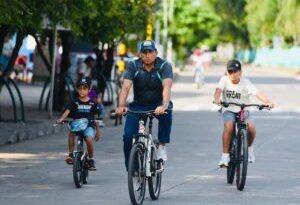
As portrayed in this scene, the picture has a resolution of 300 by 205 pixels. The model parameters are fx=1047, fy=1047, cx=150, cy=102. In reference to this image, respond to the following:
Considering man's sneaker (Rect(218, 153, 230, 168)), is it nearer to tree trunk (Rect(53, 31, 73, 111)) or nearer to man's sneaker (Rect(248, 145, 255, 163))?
man's sneaker (Rect(248, 145, 255, 163))

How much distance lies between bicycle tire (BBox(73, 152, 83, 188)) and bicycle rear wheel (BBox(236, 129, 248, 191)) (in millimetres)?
2020

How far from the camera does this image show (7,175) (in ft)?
48.6

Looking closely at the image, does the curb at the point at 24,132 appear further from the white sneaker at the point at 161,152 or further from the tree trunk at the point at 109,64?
the tree trunk at the point at 109,64

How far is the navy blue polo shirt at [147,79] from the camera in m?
12.1

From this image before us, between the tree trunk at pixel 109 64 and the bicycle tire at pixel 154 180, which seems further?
the tree trunk at pixel 109 64

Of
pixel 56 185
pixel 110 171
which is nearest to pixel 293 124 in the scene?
pixel 110 171

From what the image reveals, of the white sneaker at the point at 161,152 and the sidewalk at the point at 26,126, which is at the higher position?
the white sneaker at the point at 161,152

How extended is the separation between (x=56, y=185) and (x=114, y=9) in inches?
473

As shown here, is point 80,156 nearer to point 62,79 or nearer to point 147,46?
point 147,46

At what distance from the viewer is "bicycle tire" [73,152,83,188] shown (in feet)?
43.3

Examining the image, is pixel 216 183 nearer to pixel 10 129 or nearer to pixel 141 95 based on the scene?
pixel 141 95

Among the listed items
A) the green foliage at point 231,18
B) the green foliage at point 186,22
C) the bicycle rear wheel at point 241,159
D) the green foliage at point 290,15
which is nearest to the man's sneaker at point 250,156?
the bicycle rear wheel at point 241,159

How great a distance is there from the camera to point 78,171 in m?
13.4

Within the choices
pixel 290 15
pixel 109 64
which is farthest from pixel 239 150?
pixel 290 15
